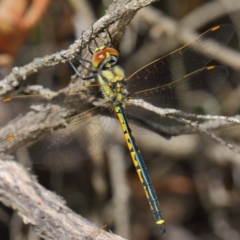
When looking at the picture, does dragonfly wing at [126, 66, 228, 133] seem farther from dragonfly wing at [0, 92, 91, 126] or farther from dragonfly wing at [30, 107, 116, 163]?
dragonfly wing at [0, 92, 91, 126]

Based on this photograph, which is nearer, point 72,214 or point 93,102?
point 72,214

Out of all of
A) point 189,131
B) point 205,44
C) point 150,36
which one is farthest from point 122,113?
point 150,36

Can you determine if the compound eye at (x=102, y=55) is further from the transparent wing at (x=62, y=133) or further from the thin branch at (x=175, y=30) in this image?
the thin branch at (x=175, y=30)

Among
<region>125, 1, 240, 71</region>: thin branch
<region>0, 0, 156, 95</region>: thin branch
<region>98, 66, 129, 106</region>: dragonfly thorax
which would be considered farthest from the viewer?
<region>125, 1, 240, 71</region>: thin branch

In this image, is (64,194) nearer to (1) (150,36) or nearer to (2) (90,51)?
(1) (150,36)

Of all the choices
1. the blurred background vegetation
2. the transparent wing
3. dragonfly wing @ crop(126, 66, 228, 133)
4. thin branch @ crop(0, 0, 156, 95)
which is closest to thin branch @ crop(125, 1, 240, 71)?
the blurred background vegetation

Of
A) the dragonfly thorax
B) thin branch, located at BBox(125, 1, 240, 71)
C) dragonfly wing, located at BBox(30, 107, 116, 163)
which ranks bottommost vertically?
dragonfly wing, located at BBox(30, 107, 116, 163)
